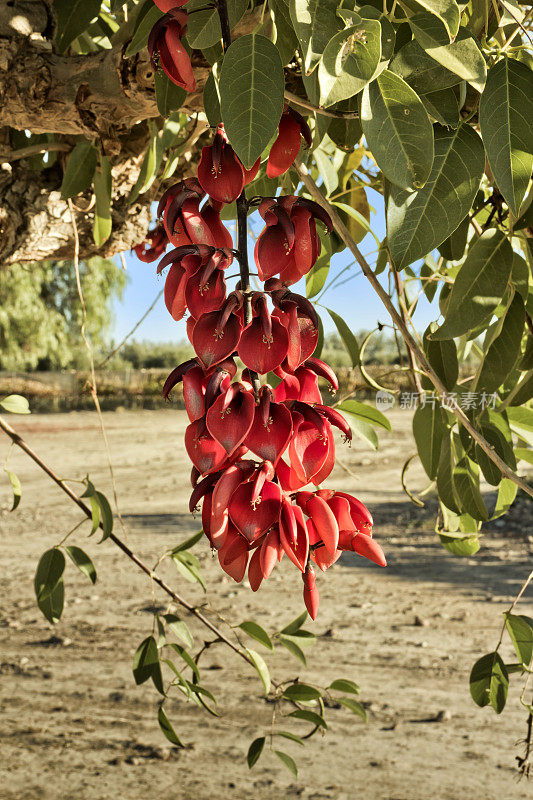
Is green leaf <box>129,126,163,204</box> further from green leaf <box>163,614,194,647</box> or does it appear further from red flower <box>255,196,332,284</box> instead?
green leaf <box>163,614,194,647</box>

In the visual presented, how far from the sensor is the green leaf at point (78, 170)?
0.69m

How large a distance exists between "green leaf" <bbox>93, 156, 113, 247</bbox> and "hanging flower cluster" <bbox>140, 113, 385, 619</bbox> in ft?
1.31

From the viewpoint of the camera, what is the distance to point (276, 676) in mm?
2256

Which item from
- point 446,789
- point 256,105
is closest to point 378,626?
point 446,789

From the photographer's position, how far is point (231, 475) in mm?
286

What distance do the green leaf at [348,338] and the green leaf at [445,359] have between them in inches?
3.2

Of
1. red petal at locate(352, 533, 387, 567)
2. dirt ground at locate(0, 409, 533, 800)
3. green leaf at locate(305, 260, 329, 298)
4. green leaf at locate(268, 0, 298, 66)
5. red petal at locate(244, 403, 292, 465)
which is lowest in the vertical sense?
dirt ground at locate(0, 409, 533, 800)

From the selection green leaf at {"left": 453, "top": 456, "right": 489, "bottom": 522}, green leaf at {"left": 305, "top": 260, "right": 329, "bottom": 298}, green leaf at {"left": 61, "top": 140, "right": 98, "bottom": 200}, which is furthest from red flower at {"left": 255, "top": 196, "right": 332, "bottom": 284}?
green leaf at {"left": 61, "top": 140, "right": 98, "bottom": 200}

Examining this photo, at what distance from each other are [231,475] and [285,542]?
0.03 metres

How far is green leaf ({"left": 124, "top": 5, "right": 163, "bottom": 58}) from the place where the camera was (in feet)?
1.41

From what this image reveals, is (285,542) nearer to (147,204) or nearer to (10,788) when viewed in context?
(147,204)

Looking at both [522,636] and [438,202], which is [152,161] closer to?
[438,202]

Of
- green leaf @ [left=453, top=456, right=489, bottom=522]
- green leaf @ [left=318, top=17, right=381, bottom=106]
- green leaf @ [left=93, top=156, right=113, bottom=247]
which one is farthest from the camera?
green leaf @ [left=93, top=156, right=113, bottom=247]

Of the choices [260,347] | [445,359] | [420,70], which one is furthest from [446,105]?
[445,359]
